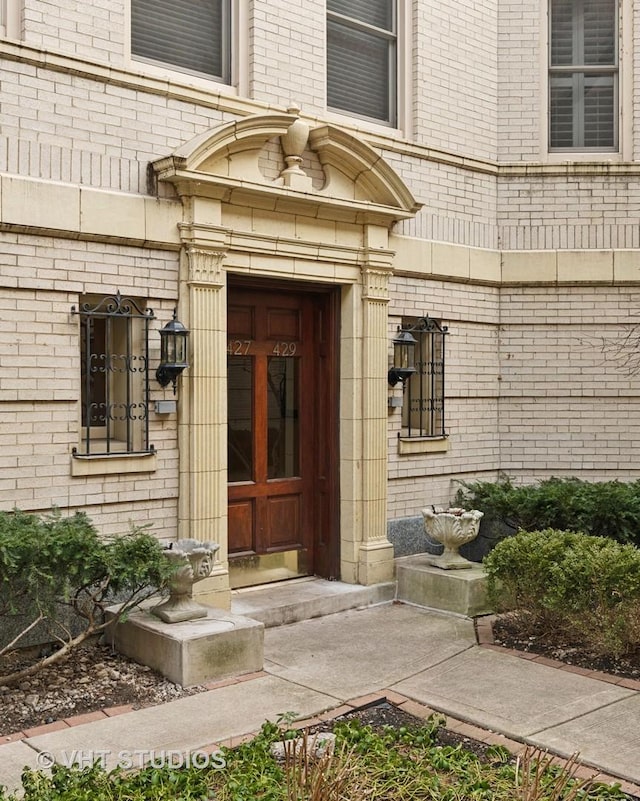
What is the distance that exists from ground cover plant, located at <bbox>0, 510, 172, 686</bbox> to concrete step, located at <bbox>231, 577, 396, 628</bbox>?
5.07 ft

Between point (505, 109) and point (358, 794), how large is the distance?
26.6 feet

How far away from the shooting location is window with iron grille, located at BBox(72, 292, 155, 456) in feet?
22.7

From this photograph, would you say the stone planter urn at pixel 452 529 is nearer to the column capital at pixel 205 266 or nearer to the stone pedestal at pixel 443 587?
the stone pedestal at pixel 443 587

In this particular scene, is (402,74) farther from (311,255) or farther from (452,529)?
(452,529)

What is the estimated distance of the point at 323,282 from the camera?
328 inches

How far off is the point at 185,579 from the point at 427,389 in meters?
4.05

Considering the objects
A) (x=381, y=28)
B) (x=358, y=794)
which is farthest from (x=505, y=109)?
(x=358, y=794)

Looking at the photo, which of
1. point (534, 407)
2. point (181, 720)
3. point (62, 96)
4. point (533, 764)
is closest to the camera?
point (533, 764)

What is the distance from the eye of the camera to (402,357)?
9.03 metres

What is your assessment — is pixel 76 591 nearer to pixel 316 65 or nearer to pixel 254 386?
pixel 254 386

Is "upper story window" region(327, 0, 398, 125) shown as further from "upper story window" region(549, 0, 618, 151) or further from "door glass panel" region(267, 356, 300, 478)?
"door glass panel" region(267, 356, 300, 478)

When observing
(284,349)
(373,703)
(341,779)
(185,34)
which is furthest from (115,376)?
(341,779)

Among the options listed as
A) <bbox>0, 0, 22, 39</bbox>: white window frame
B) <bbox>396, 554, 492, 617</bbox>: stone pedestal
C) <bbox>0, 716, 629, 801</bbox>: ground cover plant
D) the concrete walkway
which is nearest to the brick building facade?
<bbox>0, 0, 22, 39</bbox>: white window frame

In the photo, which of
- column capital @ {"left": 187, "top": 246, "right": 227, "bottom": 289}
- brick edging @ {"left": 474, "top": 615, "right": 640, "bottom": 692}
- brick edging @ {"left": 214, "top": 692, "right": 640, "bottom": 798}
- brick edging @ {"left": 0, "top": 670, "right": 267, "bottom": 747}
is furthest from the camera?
column capital @ {"left": 187, "top": 246, "right": 227, "bottom": 289}
